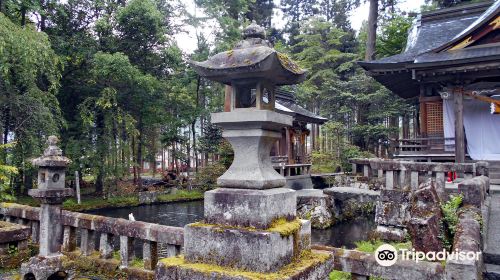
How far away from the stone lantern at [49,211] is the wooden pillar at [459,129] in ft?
42.2

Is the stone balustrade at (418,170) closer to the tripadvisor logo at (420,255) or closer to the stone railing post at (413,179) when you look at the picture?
the stone railing post at (413,179)

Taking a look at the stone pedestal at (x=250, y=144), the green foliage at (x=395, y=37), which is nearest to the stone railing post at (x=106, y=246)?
the stone pedestal at (x=250, y=144)

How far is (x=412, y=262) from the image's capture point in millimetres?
4332

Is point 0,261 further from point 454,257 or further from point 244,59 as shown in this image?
point 454,257

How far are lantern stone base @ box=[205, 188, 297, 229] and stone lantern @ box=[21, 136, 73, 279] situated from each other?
3.02 meters

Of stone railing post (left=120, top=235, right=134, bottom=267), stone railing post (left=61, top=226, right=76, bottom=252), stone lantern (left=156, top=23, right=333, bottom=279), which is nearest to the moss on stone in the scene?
stone lantern (left=156, top=23, right=333, bottom=279)

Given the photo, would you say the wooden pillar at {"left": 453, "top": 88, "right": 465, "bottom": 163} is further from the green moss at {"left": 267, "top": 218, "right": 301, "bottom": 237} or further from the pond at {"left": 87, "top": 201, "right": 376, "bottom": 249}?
the green moss at {"left": 267, "top": 218, "right": 301, "bottom": 237}

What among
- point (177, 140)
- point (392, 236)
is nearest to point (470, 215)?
point (392, 236)

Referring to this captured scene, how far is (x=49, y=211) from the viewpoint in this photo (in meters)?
5.48

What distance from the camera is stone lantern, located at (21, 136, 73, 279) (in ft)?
17.2

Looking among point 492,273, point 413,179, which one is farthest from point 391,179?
point 492,273

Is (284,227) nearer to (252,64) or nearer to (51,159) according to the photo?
(252,64)

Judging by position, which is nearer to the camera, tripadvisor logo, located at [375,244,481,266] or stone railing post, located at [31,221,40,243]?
tripadvisor logo, located at [375,244,481,266]

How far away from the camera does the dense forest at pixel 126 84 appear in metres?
15.7
